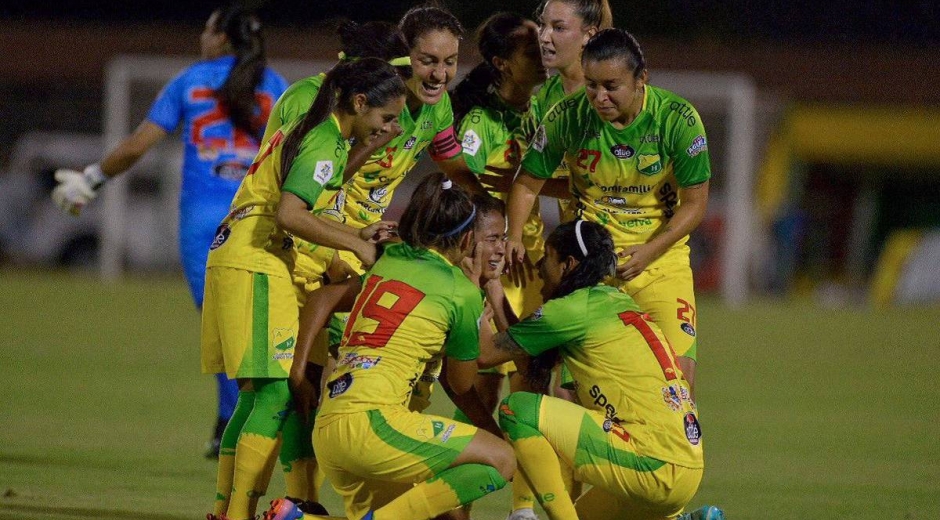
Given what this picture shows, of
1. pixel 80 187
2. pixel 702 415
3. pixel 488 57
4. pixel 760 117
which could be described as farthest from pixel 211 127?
pixel 760 117

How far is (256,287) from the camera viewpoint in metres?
5.49

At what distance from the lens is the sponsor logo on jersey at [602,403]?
5492 mm

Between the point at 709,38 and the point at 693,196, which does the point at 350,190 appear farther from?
the point at 709,38

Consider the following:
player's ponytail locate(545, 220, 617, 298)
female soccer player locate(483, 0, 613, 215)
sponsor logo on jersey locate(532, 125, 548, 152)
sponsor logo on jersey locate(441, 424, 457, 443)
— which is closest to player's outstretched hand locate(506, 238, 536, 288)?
female soccer player locate(483, 0, 613, 215)

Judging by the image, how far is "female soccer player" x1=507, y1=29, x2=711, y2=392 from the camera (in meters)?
5.96

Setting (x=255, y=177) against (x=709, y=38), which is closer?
(x=255, y=177)

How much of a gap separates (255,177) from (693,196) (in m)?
1.84

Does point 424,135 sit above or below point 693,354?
above

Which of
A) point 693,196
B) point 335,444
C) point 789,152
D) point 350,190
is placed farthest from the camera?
point 789,152

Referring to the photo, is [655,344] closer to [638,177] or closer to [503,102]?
[638,177]

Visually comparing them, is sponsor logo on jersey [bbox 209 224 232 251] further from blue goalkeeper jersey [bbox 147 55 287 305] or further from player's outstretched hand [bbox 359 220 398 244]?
blue goalkeeper jersey [bbox 147 55 287 305]

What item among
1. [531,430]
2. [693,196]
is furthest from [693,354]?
[531,430]

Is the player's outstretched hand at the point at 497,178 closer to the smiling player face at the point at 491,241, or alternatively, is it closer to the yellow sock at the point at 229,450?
the smiling player face at the point at 491,241

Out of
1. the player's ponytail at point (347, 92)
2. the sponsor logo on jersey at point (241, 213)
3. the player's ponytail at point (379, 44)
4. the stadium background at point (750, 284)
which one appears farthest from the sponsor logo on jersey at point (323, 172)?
the stadium background at point (750, 284)
